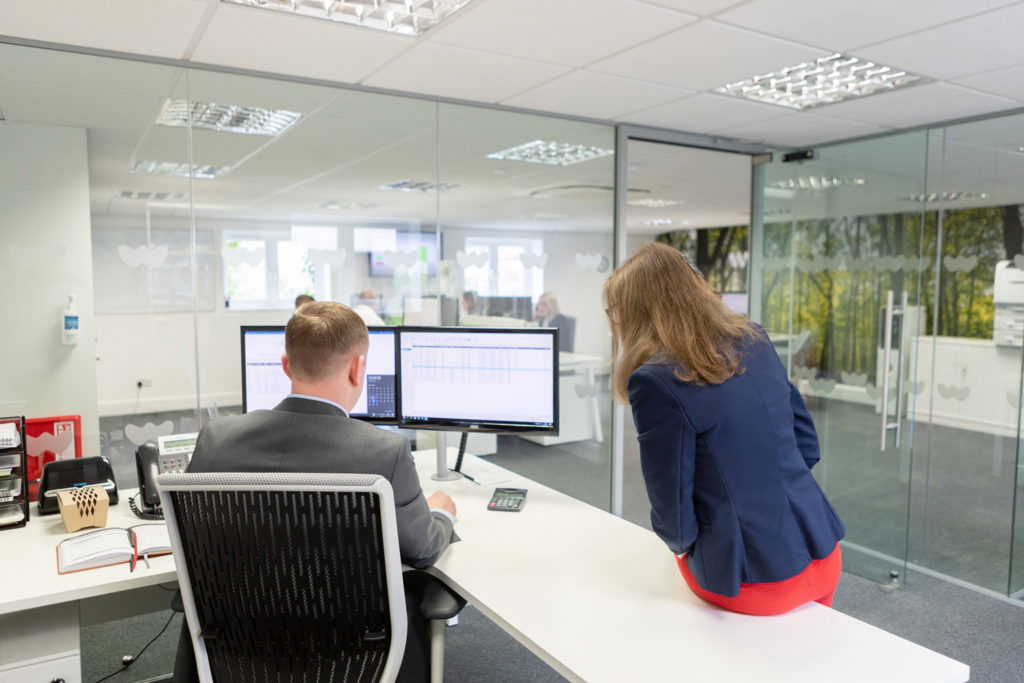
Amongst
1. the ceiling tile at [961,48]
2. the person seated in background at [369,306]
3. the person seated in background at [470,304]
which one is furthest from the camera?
the person seated in background at [470,304]

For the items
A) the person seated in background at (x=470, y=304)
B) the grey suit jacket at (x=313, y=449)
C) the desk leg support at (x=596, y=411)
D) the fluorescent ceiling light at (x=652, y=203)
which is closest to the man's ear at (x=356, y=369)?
the grey suit jacket at (x=313, y=449)

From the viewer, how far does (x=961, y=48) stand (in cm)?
252

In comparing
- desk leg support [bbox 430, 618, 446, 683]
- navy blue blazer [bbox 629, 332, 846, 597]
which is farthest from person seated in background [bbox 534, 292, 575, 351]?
navy blue blazer [bbox 629, 332, 846, 597]

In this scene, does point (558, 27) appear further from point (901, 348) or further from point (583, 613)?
point (901, 348)

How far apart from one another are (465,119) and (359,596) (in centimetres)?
260

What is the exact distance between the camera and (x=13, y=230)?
8.45ft

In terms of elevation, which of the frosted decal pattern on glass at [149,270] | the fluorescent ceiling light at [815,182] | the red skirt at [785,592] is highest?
the fluorescent ceiling light at [815,182]

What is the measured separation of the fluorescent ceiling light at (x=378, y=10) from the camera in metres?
2.23

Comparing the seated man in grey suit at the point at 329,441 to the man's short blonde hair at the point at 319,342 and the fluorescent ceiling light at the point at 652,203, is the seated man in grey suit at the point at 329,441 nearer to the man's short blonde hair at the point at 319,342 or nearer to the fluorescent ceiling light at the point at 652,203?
the man's short blonde hair at the point at 319,342

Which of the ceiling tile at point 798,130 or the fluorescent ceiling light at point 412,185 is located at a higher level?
the ceiling tile at point 798,130

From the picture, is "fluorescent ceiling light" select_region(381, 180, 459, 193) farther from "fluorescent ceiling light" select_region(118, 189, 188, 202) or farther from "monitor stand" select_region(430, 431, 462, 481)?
"monitor stand" select_region(430, 431, 462, 481)

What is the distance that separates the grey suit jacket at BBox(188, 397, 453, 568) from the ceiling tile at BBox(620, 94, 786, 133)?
95.5 inches

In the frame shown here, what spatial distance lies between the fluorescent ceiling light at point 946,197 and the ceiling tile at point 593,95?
4.46ft

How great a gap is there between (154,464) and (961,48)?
3.05 m
